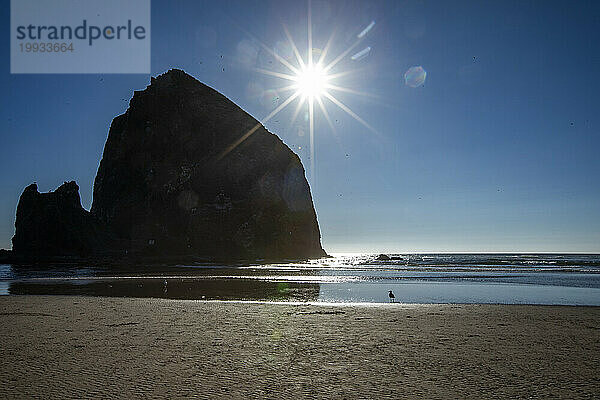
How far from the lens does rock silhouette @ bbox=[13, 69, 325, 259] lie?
115438 millimetres

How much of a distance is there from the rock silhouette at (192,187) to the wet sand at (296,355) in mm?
101626

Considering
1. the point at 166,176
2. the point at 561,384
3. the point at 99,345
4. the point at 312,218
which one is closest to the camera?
the point at 561,384

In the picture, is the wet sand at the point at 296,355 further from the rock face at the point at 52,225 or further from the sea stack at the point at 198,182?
the sea stack at the point at 198,182

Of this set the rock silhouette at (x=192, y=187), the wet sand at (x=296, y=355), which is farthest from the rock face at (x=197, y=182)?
the wet sand at (x=296, y=355)

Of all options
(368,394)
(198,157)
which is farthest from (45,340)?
(198,157)

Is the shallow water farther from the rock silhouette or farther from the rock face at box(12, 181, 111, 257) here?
the rock silhouette

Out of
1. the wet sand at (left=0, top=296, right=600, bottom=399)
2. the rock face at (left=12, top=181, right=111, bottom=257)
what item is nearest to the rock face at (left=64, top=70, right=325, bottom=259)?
the rock face at (left=12, top=181, right=111, bottom=257)

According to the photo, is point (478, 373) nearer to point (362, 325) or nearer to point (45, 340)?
point (362, 325)

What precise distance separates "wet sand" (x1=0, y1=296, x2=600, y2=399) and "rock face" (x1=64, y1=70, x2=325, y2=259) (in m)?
103

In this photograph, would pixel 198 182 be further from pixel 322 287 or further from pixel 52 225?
pixel 322 287

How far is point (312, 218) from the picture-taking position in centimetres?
13675

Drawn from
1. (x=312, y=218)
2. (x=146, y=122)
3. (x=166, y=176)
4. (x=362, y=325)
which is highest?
(x=146, y=122)

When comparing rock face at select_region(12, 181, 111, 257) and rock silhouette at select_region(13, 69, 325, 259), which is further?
rock silhouette at select_region(13, 69, 325, 259)

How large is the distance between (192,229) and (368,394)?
116 meters
